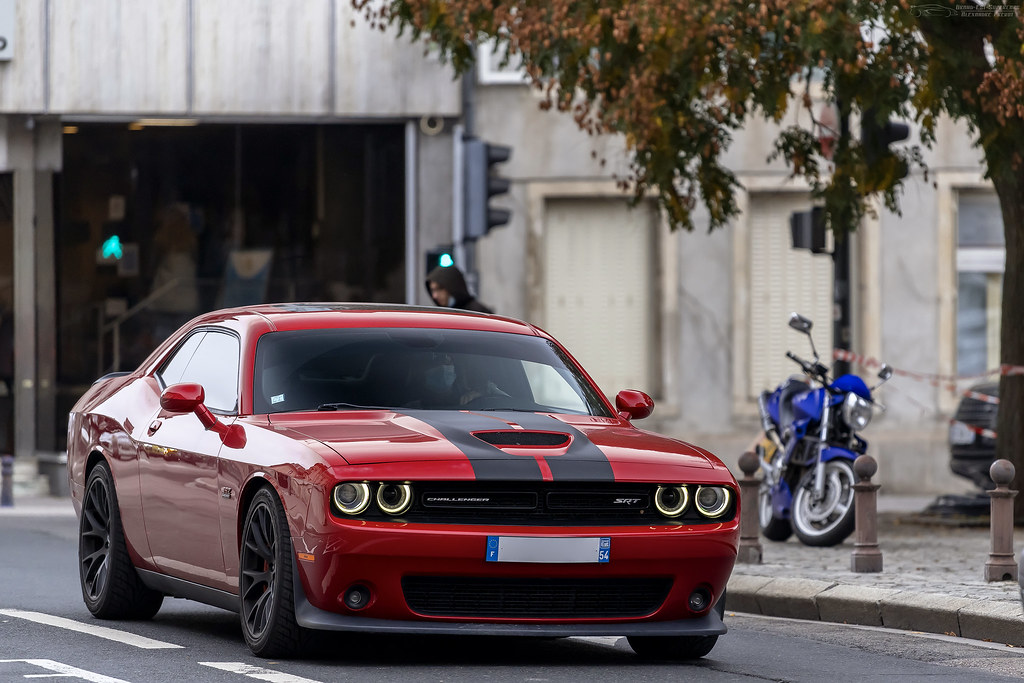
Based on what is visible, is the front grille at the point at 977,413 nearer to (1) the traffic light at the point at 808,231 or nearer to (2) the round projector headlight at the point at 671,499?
(1) the traffic light at the point at 808,231

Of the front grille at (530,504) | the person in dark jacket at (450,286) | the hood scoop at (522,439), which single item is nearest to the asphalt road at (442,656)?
the front grille at (530,504)

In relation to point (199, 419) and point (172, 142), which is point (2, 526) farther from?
point (199, 419)

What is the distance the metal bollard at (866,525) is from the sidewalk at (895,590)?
11cm

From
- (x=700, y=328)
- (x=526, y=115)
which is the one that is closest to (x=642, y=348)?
(x=700, y=328)

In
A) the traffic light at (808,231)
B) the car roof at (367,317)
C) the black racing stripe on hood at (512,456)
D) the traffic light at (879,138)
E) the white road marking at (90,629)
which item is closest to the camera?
the black racing stripe on hood at (512,456)

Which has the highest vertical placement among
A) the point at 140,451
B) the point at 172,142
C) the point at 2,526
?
the point at 172,142

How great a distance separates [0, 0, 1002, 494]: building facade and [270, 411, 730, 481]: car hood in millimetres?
14605

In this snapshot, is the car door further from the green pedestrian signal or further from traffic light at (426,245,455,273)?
the green pedestrian signal

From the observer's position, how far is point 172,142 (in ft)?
74.0

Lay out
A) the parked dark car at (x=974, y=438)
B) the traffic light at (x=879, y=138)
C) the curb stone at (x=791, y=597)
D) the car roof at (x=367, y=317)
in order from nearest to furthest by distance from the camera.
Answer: the car roof at (x=367, y=317) → the curb stone at (x=791, y=597) → the traffic light at (x=879, y=138) → the parked dark car at (x=974, y=438)

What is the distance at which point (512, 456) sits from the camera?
24.7 feet

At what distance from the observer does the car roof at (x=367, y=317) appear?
28.9 feet

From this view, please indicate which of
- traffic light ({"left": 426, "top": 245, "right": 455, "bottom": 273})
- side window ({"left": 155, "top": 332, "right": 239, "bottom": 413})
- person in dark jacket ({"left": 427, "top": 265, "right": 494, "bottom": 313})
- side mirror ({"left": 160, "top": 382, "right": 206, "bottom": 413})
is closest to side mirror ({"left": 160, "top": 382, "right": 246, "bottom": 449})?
side mirror ({"left": 160, "top": 382, "right": 206, "bottom": 413})

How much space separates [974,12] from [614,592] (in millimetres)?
8453
